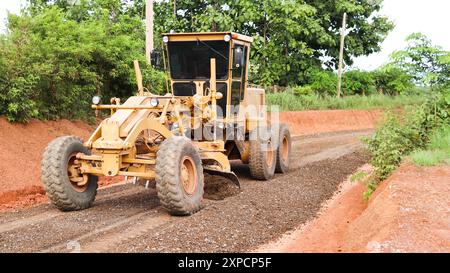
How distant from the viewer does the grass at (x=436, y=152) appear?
320 inches

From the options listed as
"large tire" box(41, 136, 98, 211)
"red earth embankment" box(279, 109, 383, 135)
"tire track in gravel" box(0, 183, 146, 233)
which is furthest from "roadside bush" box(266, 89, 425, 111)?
"large tire" box(41, 136, 98, 211)

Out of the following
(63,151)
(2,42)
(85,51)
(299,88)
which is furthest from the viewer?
(299,88)

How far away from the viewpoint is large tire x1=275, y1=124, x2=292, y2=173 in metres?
11.4

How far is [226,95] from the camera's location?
9.97m

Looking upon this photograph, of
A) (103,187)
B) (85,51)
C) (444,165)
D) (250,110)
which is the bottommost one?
(103,187)

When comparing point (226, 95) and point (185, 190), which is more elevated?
point (226, 95)

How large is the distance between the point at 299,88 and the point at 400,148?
16.4 meters

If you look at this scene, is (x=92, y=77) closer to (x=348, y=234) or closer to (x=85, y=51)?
(x=85, y=51)

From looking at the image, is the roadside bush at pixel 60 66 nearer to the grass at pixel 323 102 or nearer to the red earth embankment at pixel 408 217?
the red earth embankment at pixel 408 217

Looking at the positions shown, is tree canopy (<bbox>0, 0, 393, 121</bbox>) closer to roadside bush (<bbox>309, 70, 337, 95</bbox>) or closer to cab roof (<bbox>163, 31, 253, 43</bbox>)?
roadside bush (<bbox>309, 70, 337, 95</bbox>)

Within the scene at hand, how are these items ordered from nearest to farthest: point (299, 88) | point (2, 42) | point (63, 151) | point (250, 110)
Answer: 1. point (63, 151)
2. point (250, 110)
3. point (2, 42)
4. point (299, 88)

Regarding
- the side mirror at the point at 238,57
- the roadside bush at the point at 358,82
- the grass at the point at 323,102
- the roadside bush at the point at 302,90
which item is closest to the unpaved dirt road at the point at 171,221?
the side mirror at the point at 238,57

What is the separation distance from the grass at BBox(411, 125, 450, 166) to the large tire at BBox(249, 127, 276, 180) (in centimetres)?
289

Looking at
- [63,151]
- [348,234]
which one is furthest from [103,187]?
[348,234]
